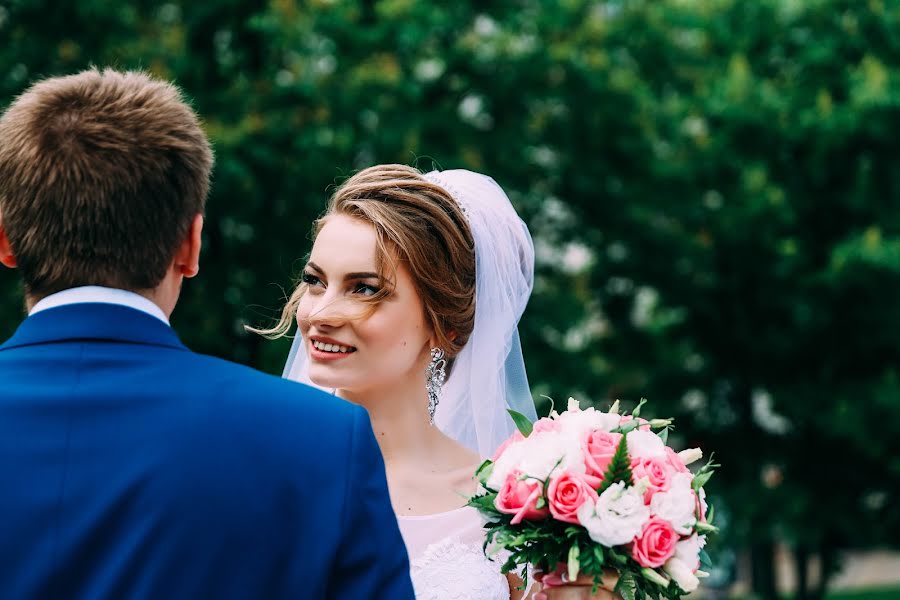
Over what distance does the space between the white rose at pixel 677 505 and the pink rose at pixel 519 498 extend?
30 cm

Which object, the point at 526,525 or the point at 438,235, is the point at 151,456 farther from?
the point at 438,235

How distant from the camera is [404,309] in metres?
3.82

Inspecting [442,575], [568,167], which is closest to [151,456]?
[442,575]

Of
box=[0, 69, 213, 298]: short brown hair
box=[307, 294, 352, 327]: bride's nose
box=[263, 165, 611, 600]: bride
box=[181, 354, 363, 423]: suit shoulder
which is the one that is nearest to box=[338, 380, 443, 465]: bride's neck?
box=[263, 165, 611, 600]: bride

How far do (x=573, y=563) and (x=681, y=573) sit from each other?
31 centimetres

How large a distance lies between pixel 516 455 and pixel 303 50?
999 cm

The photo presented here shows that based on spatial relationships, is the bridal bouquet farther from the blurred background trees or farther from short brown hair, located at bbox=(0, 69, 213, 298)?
the blurred background trees

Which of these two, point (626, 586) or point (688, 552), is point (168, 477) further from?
point (688, 552)

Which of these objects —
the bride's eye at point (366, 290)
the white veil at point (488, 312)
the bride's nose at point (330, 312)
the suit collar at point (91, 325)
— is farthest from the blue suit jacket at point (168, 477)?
the white veil at point (488, 312)

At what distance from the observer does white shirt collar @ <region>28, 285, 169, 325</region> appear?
1959mm

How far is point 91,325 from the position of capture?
77.3 inches

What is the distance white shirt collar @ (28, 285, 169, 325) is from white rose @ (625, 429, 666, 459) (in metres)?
1.64

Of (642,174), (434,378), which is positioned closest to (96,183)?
(434,378)

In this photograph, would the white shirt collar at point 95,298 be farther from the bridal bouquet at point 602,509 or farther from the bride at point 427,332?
the bride at point 427,332
